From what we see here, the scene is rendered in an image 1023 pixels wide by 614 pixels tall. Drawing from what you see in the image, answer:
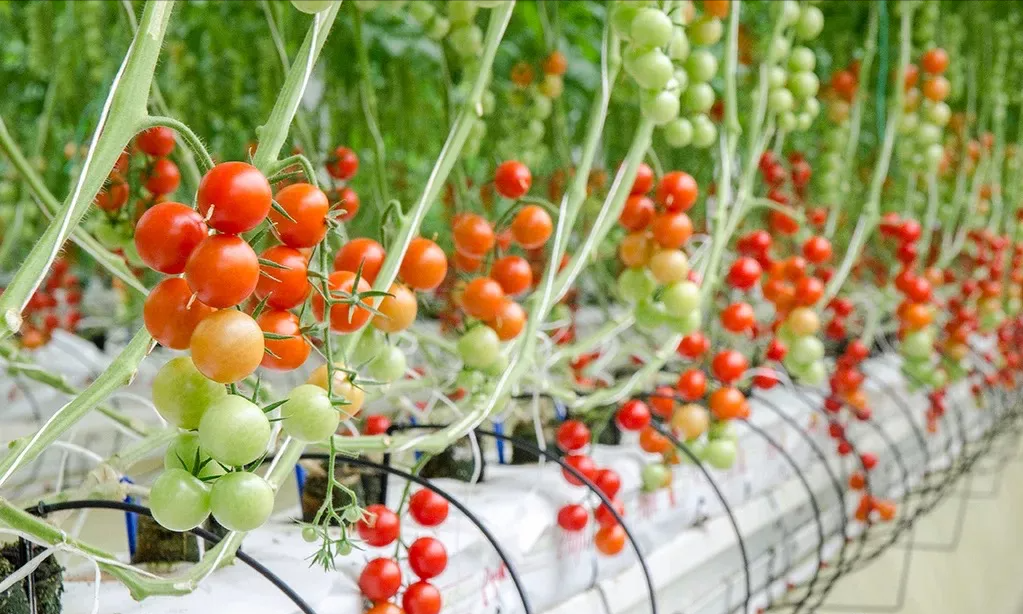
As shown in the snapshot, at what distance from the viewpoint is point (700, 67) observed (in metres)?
0.64

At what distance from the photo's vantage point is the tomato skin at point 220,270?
9.8 inches

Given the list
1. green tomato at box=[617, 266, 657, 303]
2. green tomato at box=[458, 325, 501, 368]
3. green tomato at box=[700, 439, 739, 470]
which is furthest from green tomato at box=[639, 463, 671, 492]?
green tomato at box=[458, 325, 501, 368]

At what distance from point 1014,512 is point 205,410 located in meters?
1.74

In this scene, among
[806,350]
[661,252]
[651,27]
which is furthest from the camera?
[806,350]

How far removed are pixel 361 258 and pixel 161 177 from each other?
172 mm

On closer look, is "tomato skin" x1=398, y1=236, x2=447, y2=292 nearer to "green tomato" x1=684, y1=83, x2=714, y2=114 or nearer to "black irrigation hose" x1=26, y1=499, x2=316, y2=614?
"black irrigation hose" x1=26, y1=499, x2=316, y2=614

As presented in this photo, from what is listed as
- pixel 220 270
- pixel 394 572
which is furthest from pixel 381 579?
pixel 220 270

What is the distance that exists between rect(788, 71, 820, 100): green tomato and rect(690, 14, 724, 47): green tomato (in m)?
0.18

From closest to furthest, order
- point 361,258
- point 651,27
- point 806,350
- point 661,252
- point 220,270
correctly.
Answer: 1. point 220,270
2. point 361,258
3. point 651,27
4. point 661,252
5. point 806,350

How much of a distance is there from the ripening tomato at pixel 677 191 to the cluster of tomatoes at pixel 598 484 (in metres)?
0.15

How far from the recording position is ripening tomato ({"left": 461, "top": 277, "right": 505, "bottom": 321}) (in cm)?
48

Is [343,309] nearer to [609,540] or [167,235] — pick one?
[167,235]

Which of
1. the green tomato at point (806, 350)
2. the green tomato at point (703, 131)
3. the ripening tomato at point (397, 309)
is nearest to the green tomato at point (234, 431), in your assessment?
the ripening tomato at point (397, 309)

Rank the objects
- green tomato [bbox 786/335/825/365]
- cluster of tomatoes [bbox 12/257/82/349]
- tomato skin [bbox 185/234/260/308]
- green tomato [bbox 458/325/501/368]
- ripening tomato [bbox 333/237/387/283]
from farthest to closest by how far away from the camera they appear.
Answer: cluster of tomatoes [bbox 12/257/82/349] < green tomato [bbox 786/335/825/365] < green tomato [bbox 458/325/501/368] < ripening tomato [bbox 333/237/387/283] < tomato skin [bbox 185/234/260/308]
